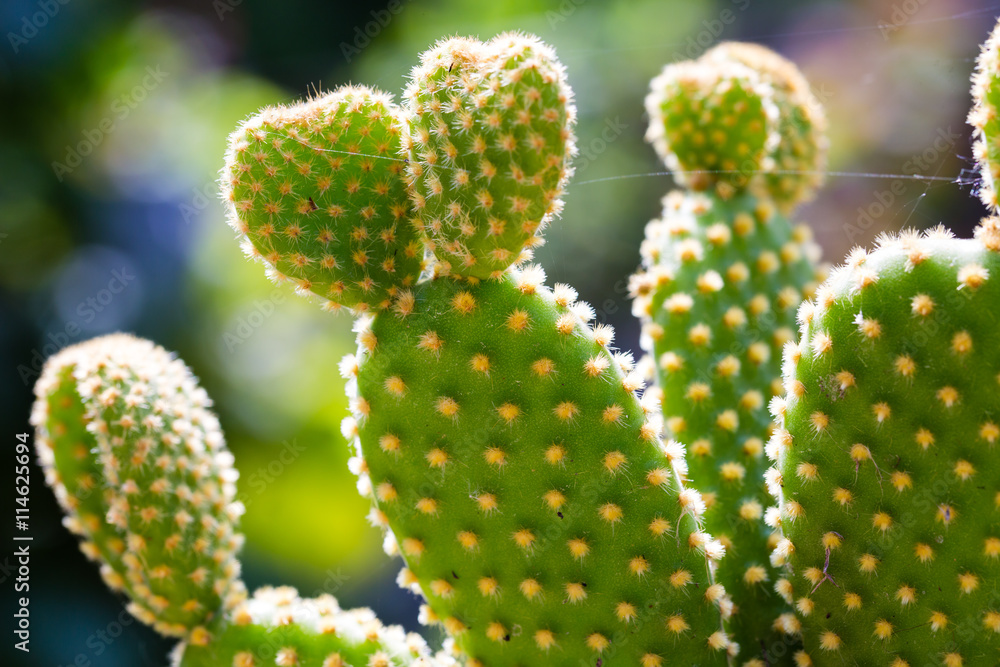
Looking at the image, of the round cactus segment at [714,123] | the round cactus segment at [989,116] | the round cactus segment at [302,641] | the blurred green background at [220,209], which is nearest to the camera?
the round cactus segment at [989,116]

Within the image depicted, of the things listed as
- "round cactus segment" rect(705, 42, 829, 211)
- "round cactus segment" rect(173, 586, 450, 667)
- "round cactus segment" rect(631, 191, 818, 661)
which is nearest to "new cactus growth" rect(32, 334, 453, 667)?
"round cactus segment" rect(173, 586, 450, 667)

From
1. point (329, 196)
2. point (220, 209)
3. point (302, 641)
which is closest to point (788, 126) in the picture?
point (329, 196)

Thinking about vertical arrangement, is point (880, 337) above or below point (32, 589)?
above

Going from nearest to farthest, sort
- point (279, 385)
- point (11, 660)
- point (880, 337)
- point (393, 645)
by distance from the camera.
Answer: point (880, 337), point (393, 645), point (11, 660), point (279, 385)

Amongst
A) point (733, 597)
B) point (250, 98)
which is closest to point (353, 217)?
point (733, 597)

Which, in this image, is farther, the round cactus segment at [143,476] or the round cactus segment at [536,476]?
the round cactus segment at [143,476]

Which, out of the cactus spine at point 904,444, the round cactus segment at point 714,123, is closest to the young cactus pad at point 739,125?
the round cactus segment at point 714,123

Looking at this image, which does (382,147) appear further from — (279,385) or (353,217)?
(279,385)

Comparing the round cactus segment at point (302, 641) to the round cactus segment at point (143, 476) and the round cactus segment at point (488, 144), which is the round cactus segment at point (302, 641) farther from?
the round cactus segment at point (488, 144)
